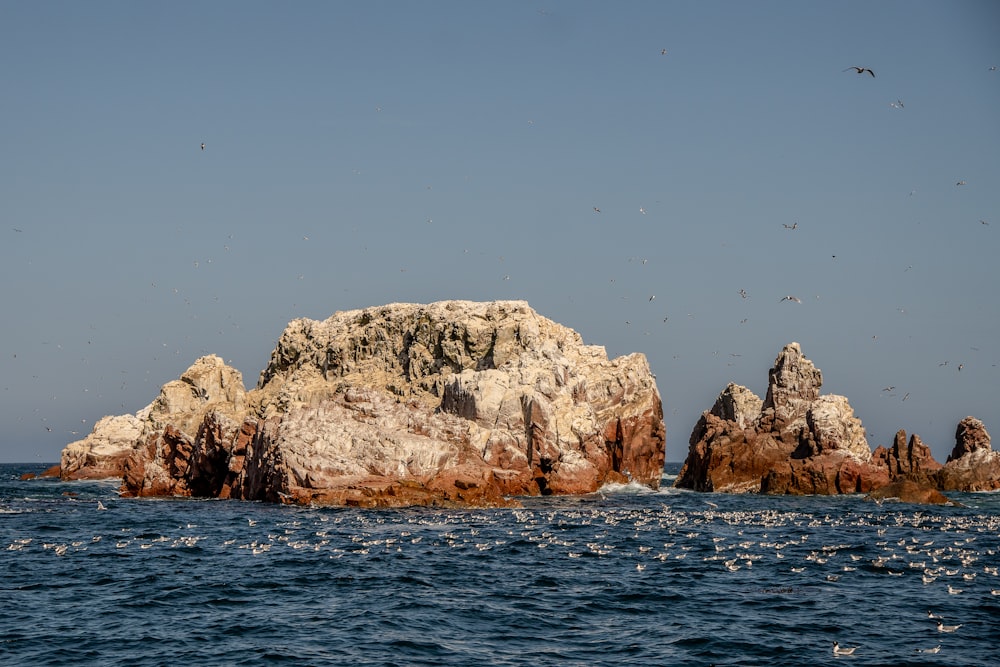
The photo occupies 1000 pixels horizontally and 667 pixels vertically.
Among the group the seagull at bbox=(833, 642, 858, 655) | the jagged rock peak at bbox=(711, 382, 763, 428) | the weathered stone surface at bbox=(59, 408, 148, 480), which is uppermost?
the jagged rock peak at bbox=(711, 382, 763, 428)

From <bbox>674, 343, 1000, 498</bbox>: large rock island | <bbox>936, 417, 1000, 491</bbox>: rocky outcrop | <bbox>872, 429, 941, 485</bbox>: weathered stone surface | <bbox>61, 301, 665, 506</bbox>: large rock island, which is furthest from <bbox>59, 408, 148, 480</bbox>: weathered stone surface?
<bbox>936, 417, 1000, 491</bbox>: rocky outcrop

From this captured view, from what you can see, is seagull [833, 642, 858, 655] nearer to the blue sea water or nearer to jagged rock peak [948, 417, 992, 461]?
the blue sea water

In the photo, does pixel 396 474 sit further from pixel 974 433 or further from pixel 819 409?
pixel 974 433

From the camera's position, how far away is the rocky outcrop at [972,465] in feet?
322

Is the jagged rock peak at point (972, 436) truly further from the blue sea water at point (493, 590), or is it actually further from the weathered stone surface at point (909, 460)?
the blue sea water at point (493, 590)

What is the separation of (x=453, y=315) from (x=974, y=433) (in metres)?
52.0

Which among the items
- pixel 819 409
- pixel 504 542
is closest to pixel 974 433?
pixel 819 409

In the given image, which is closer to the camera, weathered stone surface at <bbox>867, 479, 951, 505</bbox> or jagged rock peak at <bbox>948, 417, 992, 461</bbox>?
weathered stone surface at <bbox>867, 479, 951, 505</bbox>

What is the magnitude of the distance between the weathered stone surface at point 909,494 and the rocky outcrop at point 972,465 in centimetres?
1485

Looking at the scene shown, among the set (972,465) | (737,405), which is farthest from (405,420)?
(972,465)

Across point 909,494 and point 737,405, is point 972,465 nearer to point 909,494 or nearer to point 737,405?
point 909,494

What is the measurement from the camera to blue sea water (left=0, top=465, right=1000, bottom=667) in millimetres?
29672

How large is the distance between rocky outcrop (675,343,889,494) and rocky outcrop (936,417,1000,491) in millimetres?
7763

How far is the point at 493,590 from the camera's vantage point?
38719 millimetres
